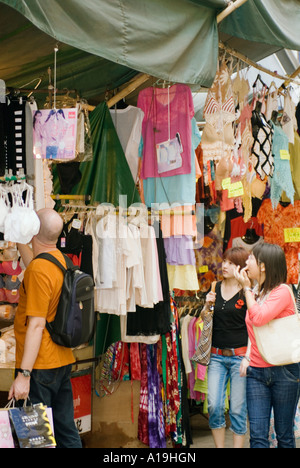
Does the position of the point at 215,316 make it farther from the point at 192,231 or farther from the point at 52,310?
the point at 52,310

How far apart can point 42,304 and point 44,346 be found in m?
0.27

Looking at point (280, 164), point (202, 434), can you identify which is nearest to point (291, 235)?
point (280, 164)

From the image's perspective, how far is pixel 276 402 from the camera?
382 centimetres

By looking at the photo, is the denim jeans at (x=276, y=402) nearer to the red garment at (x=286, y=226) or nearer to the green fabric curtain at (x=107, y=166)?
the green fabric curtain at (x=107, y=166)

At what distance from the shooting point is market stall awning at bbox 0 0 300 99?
2762 millimetres

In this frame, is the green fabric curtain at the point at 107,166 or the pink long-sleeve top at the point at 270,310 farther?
Result: the green fabric curtain at the point at 107,166

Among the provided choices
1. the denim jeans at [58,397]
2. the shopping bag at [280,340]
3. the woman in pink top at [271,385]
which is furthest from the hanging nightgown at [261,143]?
the denim jeans at [58,397]

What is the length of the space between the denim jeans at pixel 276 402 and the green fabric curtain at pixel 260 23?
2339mm

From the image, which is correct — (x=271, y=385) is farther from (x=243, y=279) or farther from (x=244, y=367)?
(x=243, y=279)

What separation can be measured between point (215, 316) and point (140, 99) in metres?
1.98

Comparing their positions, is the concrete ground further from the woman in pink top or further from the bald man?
the bald man

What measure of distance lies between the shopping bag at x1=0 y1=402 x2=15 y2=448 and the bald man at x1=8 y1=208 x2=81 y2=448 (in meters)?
0.35

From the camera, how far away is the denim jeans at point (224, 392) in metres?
4.51

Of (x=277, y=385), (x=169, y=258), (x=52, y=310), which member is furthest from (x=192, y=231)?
(x=52, y=310)
